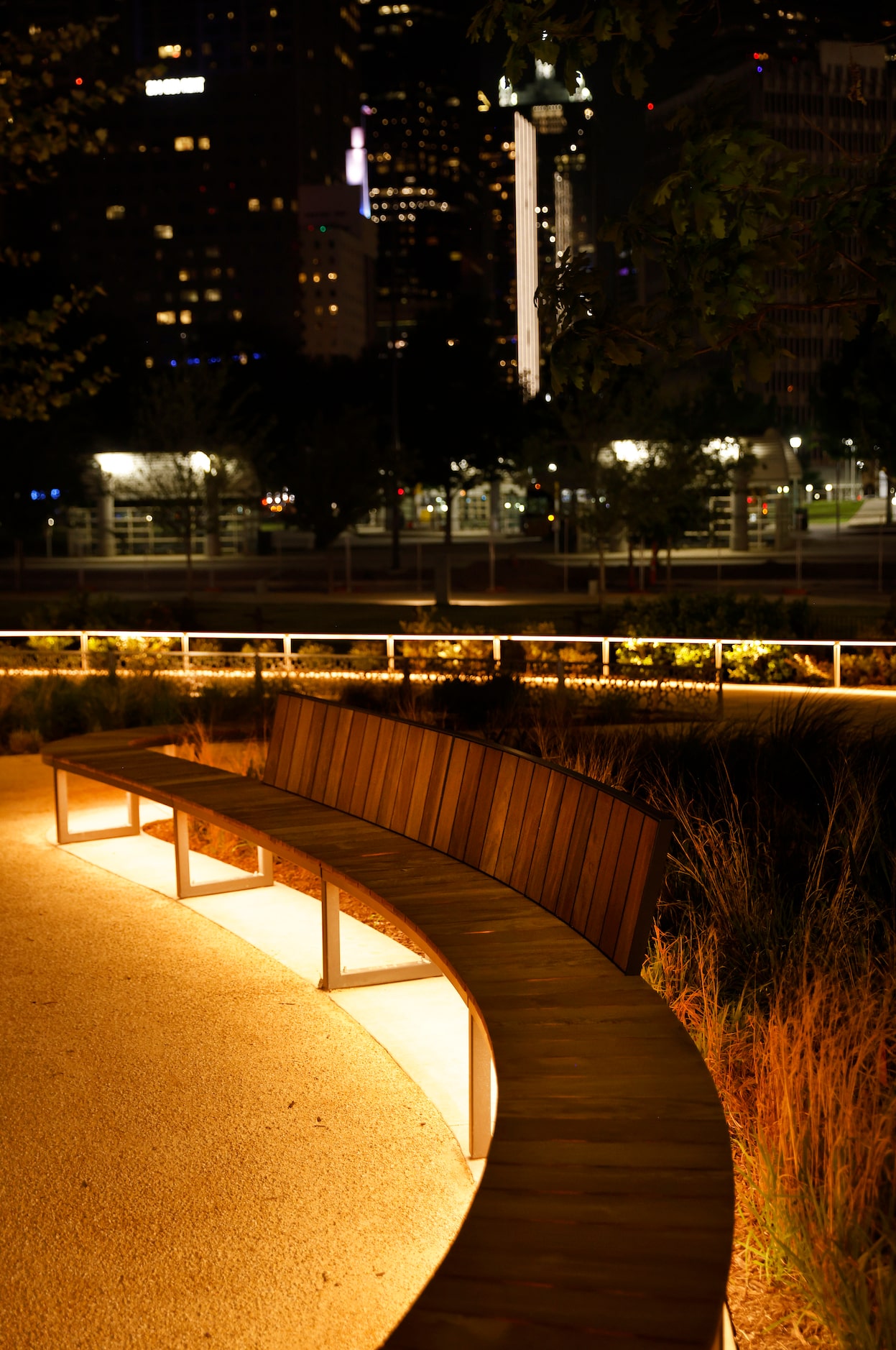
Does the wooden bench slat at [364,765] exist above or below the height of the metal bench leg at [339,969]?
above

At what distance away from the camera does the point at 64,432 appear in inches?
1912

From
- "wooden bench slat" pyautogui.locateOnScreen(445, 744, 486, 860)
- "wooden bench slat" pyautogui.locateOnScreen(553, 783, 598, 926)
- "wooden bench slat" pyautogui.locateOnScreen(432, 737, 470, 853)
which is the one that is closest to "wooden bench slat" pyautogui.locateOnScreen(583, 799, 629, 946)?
"wooden bench slat" pyautogui.locateOnScreen(553, 783, 598, 926)

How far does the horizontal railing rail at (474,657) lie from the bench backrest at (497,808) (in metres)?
7.05

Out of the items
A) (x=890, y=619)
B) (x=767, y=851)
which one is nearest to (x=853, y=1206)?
(x=767, y=851)

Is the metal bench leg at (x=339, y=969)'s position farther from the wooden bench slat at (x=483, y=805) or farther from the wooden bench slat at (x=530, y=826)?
the wooden bench slat at (x=530, y=826)

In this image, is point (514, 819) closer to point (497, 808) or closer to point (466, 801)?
point (497, 808)

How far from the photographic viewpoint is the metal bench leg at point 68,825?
8945 millimetres

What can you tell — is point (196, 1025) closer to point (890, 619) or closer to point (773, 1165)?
point (773, 1165)

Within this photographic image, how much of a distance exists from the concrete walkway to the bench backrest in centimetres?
89

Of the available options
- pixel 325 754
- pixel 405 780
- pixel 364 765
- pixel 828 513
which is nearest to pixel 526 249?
pixel 828 513

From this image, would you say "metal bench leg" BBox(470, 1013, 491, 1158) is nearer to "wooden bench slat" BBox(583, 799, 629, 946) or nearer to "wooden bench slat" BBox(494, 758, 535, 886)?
"wooden bench slat" BBox(583, 799, 629, 946)

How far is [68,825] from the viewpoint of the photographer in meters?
9.23

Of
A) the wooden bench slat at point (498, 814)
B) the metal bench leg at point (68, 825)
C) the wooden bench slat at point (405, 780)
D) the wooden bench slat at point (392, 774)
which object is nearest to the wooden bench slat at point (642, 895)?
the wooden bench slat at point (498, 814)

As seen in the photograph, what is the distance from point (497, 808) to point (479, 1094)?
146cm
